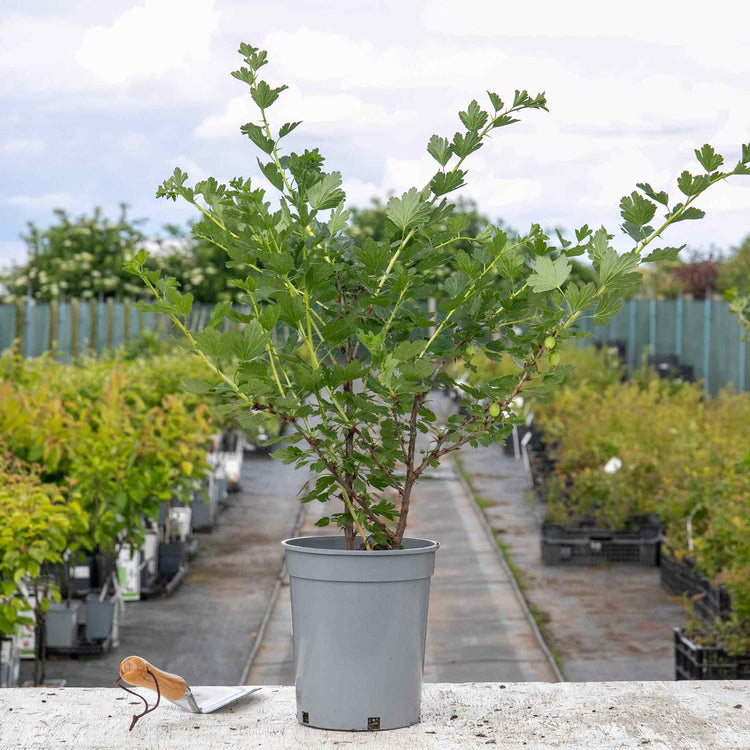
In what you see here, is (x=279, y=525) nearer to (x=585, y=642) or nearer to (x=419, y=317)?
(x=585, y=642)

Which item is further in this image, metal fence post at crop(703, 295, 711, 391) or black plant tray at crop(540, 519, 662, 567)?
metal fence post at crop(703, 295, 711, 391)

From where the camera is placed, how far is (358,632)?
1.56m

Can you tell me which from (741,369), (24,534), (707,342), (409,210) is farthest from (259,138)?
(707,342)

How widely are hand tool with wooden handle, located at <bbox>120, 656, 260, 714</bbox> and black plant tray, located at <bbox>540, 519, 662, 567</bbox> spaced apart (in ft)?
17.6

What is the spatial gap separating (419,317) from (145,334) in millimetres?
10881

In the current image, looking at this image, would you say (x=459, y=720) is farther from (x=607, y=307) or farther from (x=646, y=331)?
(x=646, y=331)

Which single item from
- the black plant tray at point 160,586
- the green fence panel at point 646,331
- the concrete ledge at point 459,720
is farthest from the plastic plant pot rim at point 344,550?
the green fence panel at point 646,331

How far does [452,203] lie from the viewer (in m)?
1.59

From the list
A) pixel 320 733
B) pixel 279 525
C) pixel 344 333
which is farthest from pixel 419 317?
pixel 279 525

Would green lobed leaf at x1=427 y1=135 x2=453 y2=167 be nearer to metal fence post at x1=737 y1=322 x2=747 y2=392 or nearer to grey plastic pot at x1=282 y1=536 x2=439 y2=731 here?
grey plastic pot at x1=282 y1=536 x2=439 y2=731

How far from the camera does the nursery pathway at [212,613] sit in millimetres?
4758

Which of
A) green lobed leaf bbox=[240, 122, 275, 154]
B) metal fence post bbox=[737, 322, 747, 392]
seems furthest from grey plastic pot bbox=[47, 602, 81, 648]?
metal fence post bbox=[737, 322, 747, 392]

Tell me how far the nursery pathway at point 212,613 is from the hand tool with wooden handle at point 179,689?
2945mm

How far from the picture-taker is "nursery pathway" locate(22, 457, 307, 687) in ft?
15.6
